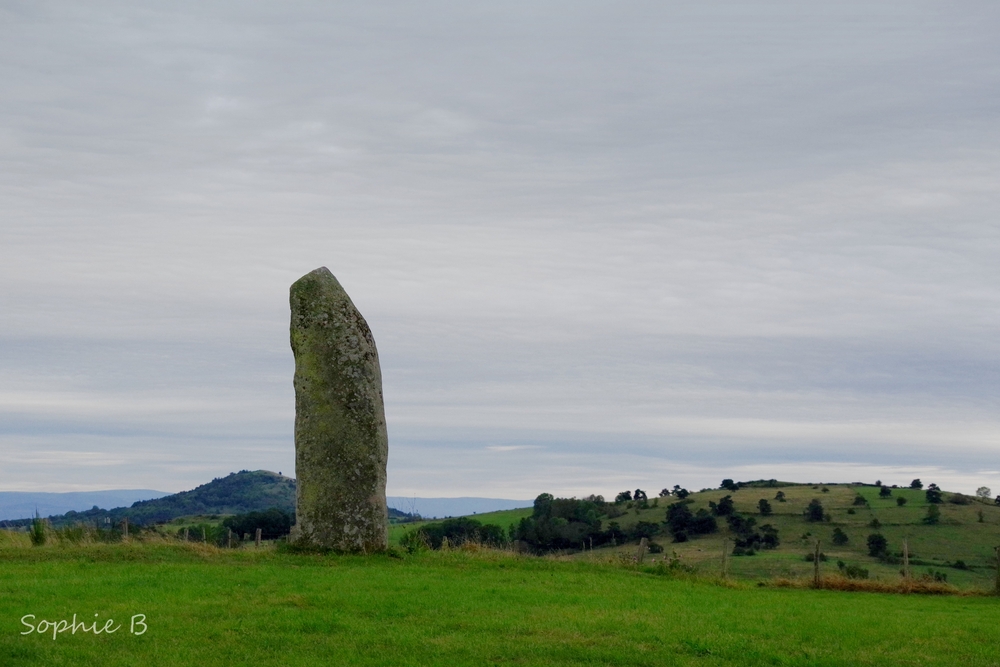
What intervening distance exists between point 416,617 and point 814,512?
240ft

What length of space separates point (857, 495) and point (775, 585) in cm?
7080

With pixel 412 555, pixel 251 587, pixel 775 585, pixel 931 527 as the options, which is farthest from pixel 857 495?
pixel 251 587

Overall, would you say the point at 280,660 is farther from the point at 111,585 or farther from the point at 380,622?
the point at 111,585

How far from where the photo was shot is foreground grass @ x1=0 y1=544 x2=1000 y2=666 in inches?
561

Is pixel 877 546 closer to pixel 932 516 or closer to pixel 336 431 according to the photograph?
pixel 932 516

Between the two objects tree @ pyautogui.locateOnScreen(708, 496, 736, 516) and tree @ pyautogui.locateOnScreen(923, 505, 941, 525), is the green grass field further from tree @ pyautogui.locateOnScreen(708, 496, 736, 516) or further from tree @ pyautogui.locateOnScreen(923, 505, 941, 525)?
tree @ pyautogui.locateOnScreen(708, 496, 736, 516)

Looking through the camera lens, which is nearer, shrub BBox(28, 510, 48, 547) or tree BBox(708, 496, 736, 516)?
shrub BBox(28, 510, 48, 547)

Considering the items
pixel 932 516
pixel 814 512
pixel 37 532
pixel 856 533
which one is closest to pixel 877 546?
pixel 856 533

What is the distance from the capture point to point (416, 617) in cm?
1722

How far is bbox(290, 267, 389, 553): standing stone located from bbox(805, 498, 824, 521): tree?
6408cm

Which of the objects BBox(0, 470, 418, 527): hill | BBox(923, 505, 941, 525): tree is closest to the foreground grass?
BBox(923, 505, 941, 525): tree

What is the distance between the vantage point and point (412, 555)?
27.1 meters

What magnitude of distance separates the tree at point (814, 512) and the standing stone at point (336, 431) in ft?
210

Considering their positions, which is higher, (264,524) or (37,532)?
(37,532)
